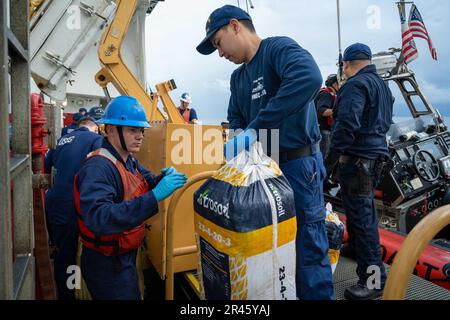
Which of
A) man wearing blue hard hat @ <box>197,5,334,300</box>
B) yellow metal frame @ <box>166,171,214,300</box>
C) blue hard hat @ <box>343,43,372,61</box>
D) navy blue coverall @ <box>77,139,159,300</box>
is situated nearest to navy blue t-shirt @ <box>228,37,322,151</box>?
man wearing blue hard hat @ <box>197,5,334,300</box>

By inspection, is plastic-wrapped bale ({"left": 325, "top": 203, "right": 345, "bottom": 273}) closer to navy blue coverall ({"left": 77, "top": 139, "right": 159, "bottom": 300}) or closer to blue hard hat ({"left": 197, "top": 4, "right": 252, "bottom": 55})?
navy blue coverall ({"left": 77, "top": 139, "right": 159, "bottom": 300})

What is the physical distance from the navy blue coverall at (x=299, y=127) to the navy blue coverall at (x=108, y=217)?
2.60ft

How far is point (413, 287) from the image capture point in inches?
106

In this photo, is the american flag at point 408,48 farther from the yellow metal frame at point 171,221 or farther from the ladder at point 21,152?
the ladder at point 21,152

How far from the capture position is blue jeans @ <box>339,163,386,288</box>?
259 cm

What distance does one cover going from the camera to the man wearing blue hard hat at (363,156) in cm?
259

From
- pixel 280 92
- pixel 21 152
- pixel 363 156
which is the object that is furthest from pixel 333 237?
pixel 21 152

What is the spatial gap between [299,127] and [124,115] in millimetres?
1047

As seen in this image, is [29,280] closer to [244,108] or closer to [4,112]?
[4,112]

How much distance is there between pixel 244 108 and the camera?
223cm

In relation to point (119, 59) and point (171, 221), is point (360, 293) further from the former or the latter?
point (119, 59)

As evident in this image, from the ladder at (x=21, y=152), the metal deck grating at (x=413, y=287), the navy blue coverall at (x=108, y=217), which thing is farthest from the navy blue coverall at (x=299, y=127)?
the ladder at (x=21, y=152)
